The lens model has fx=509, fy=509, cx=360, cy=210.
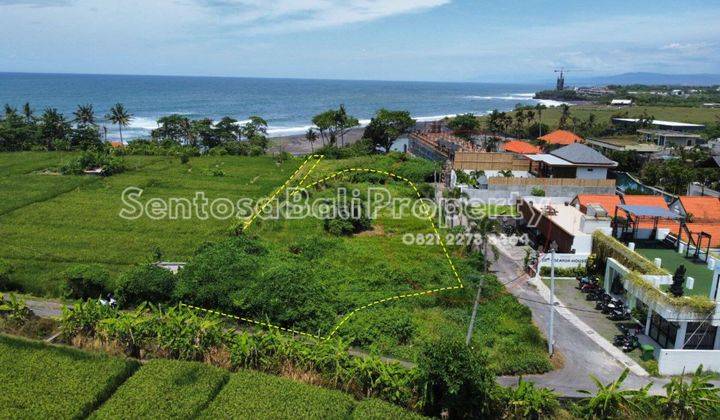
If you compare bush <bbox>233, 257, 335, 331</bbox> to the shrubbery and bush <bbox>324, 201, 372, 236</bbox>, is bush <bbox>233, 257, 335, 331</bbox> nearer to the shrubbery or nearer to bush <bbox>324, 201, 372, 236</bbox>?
bush <bbox>324, 201, 372, 236</bbox>

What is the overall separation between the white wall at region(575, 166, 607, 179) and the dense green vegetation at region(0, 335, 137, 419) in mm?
29654

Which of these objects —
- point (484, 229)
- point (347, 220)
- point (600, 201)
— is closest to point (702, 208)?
point (600, 201)

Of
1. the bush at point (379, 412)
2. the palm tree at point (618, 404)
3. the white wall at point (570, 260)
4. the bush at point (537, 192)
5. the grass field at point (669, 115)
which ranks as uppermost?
the grass field at point (669, 115)

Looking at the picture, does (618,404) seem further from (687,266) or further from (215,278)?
(215,278)

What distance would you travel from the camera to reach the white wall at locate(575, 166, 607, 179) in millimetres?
33688

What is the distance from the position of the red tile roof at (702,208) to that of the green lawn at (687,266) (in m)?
5.45

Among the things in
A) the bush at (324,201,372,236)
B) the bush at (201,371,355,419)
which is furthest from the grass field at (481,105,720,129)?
the bush at (201,371,355,419)

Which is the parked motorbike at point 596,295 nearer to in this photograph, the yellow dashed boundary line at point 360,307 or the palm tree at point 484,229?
the palm tree at point 484,229

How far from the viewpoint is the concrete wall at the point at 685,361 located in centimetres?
1429

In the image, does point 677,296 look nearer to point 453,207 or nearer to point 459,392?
point 459,392

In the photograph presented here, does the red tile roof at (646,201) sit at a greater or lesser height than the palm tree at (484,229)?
greater

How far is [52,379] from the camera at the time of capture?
12492mm

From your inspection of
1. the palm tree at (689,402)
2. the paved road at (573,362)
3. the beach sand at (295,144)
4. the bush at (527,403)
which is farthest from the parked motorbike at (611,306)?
the beach sand at (295,144)

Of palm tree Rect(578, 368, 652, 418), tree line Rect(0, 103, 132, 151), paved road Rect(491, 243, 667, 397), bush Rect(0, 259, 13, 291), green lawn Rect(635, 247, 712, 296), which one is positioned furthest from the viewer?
tree line Rect(0, 103, 132, 151)
